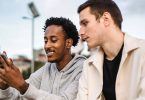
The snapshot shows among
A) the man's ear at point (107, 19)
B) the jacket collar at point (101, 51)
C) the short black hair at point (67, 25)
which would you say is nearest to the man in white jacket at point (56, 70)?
the short black hair at point (67, 25)

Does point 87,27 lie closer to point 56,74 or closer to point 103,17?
point 103,17

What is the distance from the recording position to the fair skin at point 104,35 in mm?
4566

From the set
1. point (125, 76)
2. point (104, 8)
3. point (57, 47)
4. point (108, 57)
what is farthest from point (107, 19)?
point (57, 47)

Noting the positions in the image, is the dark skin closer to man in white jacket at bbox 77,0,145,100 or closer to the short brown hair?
man in white jacket at bbox 77,0,145,100

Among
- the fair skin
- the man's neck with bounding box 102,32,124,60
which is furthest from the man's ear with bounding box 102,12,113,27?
the man's neck with bounding box 102,32,124,60

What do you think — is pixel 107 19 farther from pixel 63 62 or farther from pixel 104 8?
pixel 63 62

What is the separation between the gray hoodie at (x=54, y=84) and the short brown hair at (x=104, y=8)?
2.86 ft

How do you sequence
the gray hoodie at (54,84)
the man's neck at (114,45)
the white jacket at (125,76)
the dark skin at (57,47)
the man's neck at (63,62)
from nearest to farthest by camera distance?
the white jacket at (125,76) → the man's neck at (114,45) → the gray hoodie at (54,84) → the dark skin at (57,47) → the man's neck at (63,62)

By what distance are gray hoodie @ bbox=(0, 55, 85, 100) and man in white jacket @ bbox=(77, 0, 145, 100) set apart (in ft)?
0.87

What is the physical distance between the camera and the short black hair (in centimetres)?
554

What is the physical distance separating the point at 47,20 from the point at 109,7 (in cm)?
124

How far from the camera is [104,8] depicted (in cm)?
470

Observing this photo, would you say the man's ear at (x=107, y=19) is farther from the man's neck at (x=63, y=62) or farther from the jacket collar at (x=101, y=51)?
the man's neck at (x=63, y=62)

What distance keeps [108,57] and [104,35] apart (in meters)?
0.25
